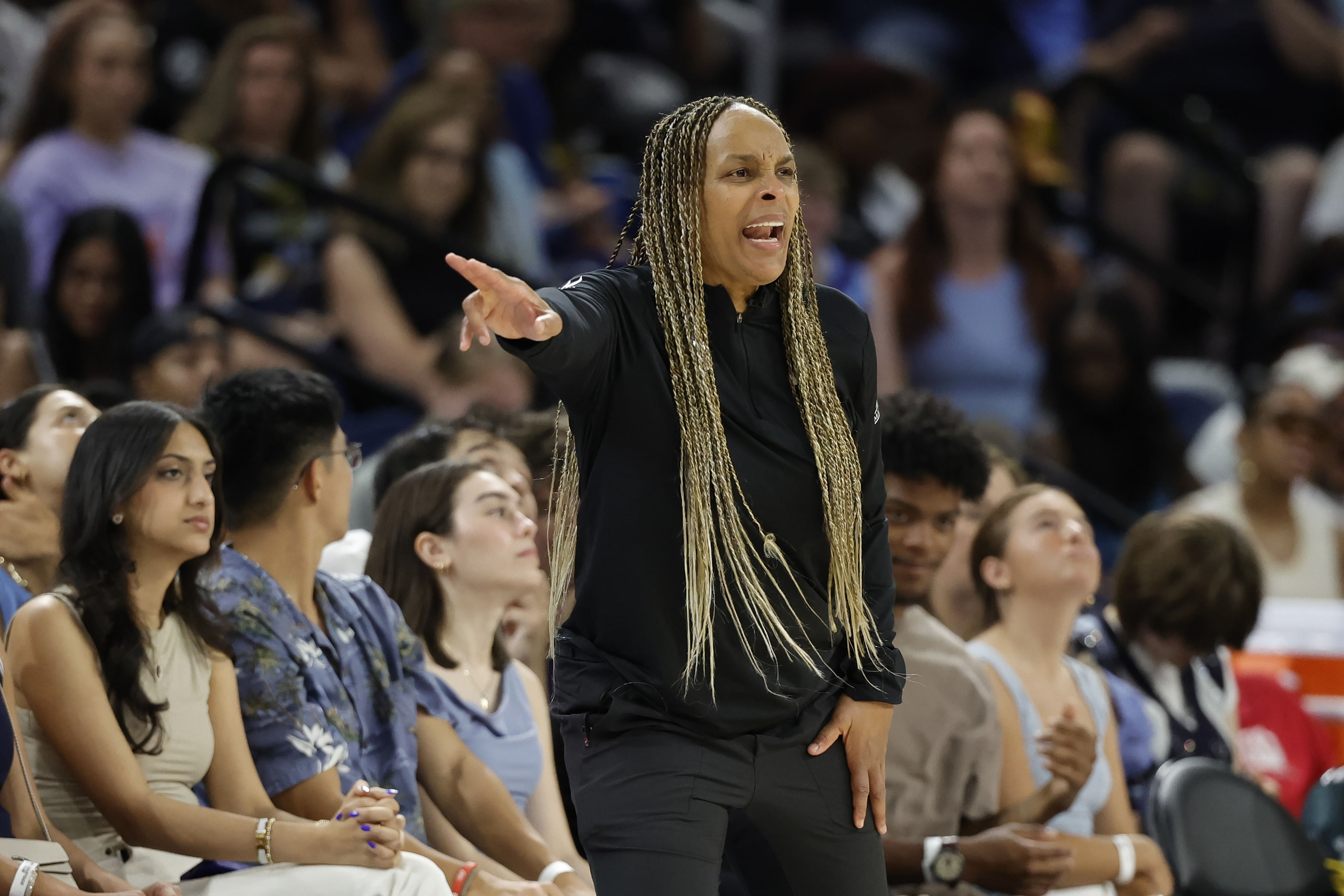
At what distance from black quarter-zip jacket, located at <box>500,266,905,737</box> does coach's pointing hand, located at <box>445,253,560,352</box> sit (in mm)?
101

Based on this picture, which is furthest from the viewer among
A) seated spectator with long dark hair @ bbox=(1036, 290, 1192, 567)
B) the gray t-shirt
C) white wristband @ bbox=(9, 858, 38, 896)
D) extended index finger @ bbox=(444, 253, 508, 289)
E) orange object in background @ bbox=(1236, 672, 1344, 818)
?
seated spectator with long dark hair @ bbox=(1036, 290, 1192, 567)

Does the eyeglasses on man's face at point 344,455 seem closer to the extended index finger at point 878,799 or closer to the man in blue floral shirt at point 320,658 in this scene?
the man in blue floral shirt at point 320,658

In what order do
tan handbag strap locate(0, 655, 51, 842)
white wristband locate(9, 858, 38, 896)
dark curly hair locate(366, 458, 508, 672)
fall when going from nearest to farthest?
white wristband locate(9, 858, 38, 896)
tan handbag strap locate(0, 655, 51, 842)
dark curly hair locate(366, 458, 508, 672)

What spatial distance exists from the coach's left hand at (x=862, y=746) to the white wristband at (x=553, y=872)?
1.08 meters

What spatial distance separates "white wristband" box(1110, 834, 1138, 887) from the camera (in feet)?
11.2

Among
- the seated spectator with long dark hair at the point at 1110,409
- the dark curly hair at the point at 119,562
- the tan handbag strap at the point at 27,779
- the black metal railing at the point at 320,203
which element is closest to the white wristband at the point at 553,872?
the dark curly hair at the point at 119,562

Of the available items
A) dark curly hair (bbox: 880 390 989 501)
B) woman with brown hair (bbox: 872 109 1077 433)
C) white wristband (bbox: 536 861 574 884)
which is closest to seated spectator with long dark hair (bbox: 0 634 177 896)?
white wristband (bbox: 536 861 574 884)

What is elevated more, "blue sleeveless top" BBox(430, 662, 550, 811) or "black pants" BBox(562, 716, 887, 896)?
"black pants" BBox(562, 716, 887, 896)

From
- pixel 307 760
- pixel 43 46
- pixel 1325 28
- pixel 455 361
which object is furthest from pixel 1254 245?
pixel 307 760

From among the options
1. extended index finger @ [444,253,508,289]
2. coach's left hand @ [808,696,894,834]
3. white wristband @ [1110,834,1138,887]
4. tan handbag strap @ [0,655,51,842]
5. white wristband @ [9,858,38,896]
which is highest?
extended index finger @ [444,253,508,289]

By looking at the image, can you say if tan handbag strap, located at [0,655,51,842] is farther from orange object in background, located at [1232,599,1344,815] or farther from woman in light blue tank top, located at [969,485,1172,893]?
orange object in background, located at [1232,599,1344,815]

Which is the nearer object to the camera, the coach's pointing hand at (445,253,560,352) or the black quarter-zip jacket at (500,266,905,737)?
the coach's pointing hand at (445,253,560,352)

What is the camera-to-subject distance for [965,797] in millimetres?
3332

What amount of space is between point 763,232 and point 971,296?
418cm
